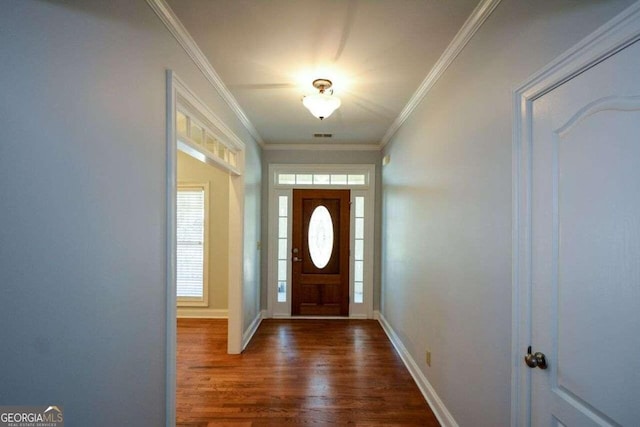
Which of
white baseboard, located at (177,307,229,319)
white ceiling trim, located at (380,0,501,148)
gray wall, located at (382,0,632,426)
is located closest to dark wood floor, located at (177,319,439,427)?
gray wall, located at (382,0,632,426)

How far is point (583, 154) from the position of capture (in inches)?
40.6

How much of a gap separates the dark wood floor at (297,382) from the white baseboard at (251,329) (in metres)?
0.08

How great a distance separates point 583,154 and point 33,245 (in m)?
1.88

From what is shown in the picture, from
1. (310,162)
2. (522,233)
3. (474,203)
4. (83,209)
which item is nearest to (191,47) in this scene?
(83,209)

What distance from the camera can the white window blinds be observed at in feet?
15.3

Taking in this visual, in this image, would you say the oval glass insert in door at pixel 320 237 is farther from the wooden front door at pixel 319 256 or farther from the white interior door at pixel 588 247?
the white interior door at pixel 588 247

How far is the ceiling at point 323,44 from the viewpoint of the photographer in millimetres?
1663

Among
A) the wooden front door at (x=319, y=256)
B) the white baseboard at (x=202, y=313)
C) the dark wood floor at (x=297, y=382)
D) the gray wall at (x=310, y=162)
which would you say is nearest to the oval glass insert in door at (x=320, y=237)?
the wooden front door at (x=319, y=256)

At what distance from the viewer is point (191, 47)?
198cm

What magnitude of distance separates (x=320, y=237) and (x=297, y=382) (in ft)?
7.52

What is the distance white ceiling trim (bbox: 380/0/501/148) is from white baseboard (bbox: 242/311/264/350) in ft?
10.5

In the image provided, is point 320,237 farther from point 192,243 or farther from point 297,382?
point 297,382

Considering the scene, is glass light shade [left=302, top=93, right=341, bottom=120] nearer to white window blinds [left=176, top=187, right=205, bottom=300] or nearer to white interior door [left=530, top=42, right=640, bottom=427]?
white interior door [left=530, top=42, right=640, bottom=427]

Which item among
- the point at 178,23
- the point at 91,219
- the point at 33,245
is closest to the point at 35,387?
the point at 33,245
